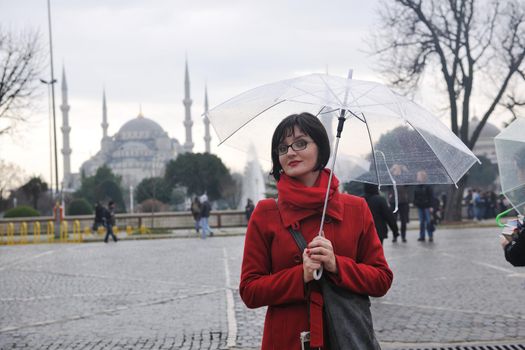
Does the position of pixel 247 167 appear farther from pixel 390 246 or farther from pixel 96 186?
pixel 390 246

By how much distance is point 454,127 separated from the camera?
86.8 feet

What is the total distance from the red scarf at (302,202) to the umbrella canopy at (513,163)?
4.41 feet

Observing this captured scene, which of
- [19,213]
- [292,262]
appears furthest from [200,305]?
[19,213]

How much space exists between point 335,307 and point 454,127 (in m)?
25.0

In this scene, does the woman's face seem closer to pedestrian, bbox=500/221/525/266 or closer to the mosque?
pedestrian, bbox=500/221/525/266

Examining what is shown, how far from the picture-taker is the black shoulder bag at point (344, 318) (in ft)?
8.26

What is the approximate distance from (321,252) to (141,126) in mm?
136473

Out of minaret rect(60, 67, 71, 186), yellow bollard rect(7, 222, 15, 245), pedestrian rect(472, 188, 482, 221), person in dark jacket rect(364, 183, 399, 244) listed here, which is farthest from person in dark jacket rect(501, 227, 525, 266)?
minaret rect(60, 67, 71, 186)

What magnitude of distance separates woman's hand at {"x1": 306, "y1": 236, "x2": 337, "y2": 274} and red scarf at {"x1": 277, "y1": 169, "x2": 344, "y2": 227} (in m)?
0.15

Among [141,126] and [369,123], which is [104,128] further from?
[369,123]

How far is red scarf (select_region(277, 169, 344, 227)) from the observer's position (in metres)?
2.57

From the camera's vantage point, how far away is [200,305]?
320 inches

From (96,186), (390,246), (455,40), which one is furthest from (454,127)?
(96,186)

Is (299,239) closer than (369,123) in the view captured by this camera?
Yes
